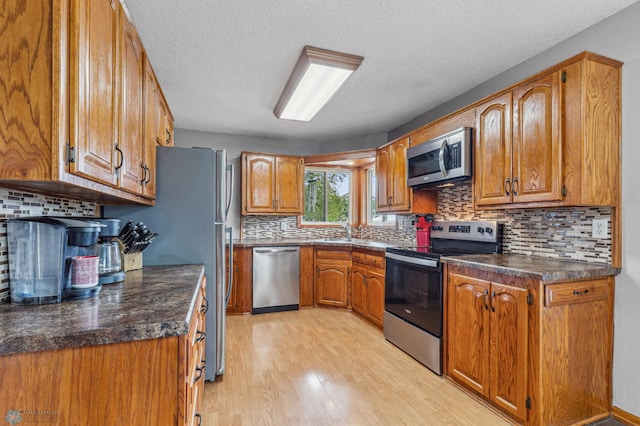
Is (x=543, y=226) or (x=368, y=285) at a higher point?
(x=543, y=226)

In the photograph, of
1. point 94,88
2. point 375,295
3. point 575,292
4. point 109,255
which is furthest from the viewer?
point 375,295

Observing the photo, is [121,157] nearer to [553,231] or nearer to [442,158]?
[442,158]

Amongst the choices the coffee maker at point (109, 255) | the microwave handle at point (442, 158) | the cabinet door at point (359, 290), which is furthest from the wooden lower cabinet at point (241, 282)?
the microwave handle at point (442, 158)

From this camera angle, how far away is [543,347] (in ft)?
5.62

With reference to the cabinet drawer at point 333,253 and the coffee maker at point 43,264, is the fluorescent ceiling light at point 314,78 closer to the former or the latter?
the cabinet drawer at point 333,253

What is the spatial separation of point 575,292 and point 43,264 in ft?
8.31

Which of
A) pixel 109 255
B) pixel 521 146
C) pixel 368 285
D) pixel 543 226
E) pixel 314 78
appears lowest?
pixel 368 285

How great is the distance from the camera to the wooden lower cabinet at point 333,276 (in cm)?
403

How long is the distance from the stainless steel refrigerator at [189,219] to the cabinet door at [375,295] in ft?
5.54

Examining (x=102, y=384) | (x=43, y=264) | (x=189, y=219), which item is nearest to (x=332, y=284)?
(x=189, y=219)

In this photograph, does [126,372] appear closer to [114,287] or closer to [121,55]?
[114,287]

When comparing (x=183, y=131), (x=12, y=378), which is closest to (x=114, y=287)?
(x=12, y=378)

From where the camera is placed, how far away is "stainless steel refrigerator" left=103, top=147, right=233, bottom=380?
221cm

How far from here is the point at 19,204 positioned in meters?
1.31
